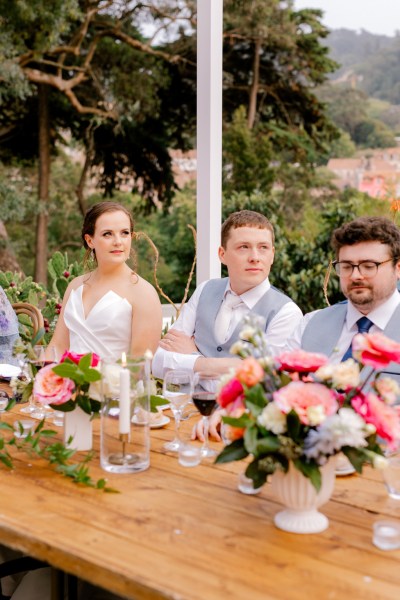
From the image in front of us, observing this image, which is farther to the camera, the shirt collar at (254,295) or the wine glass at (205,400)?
the shirt collar at (254,295)

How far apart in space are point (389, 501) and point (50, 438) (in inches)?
33.4

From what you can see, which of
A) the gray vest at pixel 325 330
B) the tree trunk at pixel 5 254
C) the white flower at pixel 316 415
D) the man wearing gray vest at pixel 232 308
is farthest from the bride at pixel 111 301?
the tree trunk at pixel 5 254

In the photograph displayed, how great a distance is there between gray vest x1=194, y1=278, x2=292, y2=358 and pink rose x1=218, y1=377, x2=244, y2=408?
4.35 ft

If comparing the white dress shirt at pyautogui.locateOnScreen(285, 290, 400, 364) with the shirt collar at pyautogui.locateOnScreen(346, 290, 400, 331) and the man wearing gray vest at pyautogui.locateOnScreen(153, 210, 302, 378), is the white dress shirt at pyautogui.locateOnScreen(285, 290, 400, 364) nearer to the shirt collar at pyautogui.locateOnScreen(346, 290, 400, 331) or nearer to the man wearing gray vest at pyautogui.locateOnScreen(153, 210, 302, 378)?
the shirt collar at pyautogui.locateOnScreen(346, 290, 400, 331)

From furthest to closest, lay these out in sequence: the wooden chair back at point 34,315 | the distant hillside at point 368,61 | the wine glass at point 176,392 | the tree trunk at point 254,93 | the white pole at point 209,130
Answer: the tree trunk at point 254,93 < the distant hillside at point 368,61 < the white pole at point 209,130 < the wooden chair back at point 34,315 < the wine glass at point 176,392

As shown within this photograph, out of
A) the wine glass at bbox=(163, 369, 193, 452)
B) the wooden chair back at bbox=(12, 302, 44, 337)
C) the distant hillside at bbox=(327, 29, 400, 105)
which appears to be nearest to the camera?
the wine glass at bbox=(163, 369, 193, 452)

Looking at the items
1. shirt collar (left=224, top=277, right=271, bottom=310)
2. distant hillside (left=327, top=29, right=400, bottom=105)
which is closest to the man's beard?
shirt collar (left=224, top=277, right=271, bottom=310)

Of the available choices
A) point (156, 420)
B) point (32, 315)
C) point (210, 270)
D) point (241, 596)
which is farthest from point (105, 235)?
point (241, 596)

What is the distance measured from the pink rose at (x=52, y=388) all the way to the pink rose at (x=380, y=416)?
664 mm

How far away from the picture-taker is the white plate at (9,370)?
8.37ft

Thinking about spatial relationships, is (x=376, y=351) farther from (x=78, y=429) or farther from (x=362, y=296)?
(x=362, y=296)

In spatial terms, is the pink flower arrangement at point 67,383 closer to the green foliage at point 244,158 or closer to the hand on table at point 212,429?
the hand on table at point 212,429

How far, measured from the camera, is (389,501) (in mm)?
1561

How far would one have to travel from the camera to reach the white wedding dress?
2805 millimetres
